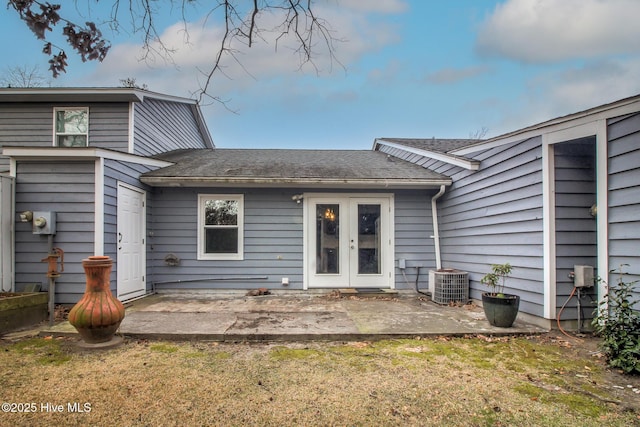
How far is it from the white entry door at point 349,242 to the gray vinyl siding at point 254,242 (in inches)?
8.0

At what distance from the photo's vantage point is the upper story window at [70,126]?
771 cm

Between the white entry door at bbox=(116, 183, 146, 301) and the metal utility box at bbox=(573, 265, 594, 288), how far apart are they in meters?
6.60

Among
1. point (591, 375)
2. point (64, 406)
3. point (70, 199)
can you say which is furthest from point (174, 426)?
point (70, 199)

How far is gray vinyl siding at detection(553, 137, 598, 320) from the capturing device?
169 inches

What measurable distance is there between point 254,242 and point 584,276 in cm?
530

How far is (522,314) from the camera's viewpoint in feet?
15.6

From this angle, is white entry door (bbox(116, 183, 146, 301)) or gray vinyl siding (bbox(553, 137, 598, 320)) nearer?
gray vinyl siding (bbox(553, 137, 598, 320))

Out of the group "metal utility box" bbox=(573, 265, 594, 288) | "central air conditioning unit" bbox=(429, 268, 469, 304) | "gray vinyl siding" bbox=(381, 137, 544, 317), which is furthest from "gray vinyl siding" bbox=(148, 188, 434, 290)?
"metal utility box" bbox=(573, 265, 594, 288)

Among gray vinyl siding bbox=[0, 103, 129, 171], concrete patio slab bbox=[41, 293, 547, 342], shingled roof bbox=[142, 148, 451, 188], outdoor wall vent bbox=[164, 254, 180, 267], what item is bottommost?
concrete patio slab bbox=[41, 293, 547, 342]

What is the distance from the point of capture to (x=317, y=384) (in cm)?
285

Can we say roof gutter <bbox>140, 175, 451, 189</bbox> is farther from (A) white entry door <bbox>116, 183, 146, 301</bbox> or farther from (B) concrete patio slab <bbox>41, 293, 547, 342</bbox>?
(B) concrete patio slab <bbox>41, 293, 547, 342</bbox>

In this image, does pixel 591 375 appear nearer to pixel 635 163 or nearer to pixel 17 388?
pixel 635 163

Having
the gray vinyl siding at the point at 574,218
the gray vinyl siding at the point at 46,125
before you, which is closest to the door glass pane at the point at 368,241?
the gray vinyl siding at the point at 574,218

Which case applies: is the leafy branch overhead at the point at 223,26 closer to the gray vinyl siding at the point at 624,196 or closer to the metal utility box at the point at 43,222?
the gray vinyl siding at the point at 624,196
